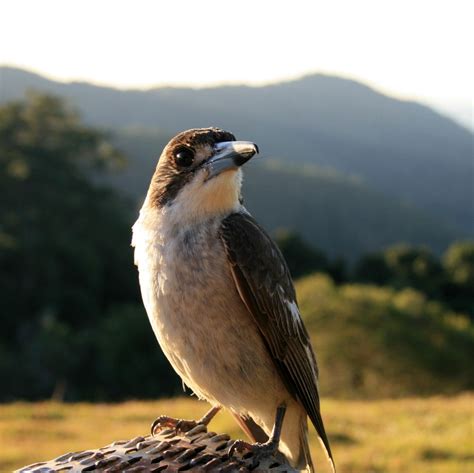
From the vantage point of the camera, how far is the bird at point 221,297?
3.16 metres

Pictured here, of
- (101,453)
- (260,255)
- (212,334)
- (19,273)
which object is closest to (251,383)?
(212,334)

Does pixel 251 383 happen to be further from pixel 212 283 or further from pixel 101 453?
pixel 101 453

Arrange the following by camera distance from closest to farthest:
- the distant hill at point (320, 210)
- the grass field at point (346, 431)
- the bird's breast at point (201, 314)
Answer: the bird's breast at point (201, 314), the grass field at point (346, 431), the distant hill at point (320, 210)

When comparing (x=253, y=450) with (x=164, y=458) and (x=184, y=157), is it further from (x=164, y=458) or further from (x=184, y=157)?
(x=184, y=157)

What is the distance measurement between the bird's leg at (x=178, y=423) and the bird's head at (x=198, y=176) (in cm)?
80

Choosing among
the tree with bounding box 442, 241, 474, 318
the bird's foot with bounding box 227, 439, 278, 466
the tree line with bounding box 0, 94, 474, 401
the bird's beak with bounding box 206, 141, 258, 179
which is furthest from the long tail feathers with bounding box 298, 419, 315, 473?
the tree with bounding box 442, 241, 474, 318

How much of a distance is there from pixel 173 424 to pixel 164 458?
2.38 feet

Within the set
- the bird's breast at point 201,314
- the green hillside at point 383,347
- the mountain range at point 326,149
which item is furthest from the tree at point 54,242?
the bird's breast at point 201,314

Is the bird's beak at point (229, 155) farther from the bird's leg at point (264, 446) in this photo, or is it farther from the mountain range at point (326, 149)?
the mountain range at point (326, 149)

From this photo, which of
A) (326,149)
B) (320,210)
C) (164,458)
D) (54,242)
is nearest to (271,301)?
→ (164,458)

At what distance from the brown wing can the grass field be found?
7.02m

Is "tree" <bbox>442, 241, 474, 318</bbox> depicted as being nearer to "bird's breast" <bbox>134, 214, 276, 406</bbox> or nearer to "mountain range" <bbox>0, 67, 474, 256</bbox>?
"mountain range" <bbox>0, 67, 474, 256</bbox>

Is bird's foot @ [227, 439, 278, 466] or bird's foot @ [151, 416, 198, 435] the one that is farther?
bird's foot @ [151, 416, 198, 435]

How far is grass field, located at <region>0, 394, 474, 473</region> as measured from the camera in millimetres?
10703
